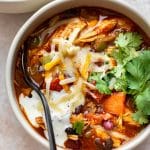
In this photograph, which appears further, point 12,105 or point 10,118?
point 10,118

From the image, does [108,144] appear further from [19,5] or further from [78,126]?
[19,5]

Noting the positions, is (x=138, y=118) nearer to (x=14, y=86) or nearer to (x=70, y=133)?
(x=70, y=133)

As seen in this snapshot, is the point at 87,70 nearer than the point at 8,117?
Yes

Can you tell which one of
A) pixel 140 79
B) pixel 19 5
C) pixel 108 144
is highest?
pixel 19 5

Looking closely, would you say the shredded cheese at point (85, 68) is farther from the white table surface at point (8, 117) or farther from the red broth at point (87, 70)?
the white table surface at point (8, 117)

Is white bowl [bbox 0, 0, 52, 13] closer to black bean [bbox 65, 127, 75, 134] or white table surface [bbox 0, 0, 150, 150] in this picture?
white table surface [bbox 0, 0, 150, 150]

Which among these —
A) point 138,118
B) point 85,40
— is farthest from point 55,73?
point 138,118

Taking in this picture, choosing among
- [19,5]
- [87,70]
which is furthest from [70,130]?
[19,5]
